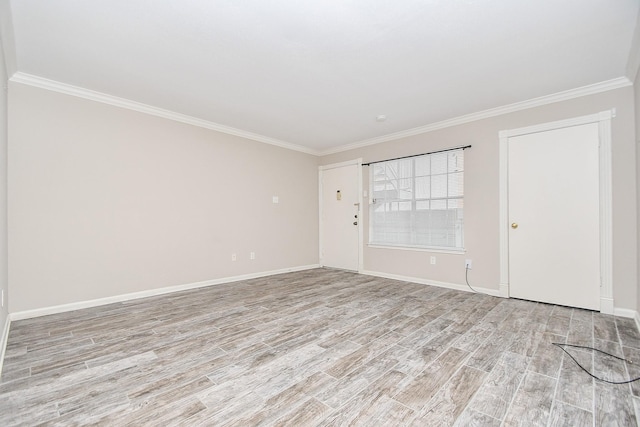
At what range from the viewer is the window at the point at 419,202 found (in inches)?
164

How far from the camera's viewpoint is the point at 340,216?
18.6 feet

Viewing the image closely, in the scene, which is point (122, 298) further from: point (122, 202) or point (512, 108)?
point (512, 108)

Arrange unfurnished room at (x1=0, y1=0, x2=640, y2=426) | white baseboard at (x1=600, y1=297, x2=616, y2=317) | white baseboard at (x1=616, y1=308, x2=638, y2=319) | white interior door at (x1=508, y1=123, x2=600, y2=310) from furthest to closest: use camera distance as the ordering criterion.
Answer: white interior door at (x1=508, y1=123, x2=600, y2=310)
white baseboard at (x1=600, y1=297, x2=616, y2=317)
white baseboard at (x1=616, y1=308, x2=638, y2=319)
unfurnished room at (x1=0, y1=0, x2=640, y2=426)

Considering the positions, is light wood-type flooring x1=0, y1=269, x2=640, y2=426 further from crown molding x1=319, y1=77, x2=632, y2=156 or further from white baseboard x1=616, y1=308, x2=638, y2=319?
crown molding x1=319, y1=77, x2=632, y2=156

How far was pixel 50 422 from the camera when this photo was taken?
4.63 ft

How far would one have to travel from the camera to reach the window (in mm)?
4168

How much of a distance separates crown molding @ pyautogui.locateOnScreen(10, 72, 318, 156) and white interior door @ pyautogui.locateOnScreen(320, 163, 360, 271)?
139 cm

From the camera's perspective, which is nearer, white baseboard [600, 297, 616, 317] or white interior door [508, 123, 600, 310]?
white baseboard [600, 297, 616, 317]

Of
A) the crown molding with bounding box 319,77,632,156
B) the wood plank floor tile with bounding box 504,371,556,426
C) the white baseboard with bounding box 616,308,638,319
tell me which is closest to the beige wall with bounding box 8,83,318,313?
the crown molding with bounding box 319,77,632,156

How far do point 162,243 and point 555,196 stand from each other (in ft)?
16.2

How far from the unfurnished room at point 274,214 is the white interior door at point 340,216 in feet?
1.41

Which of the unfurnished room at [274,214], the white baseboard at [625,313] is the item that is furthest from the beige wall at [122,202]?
the white baseboard at [625,313]

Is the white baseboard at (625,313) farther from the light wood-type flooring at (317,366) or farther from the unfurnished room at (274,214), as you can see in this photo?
the light wood-type flooring at (317,366)

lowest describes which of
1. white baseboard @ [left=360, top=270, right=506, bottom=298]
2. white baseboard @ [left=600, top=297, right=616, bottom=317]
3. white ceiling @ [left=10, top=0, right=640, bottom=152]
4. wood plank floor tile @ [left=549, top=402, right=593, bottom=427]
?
A: wood plank floor tile @ [left=549, top=402, right=593, bottom=427]
